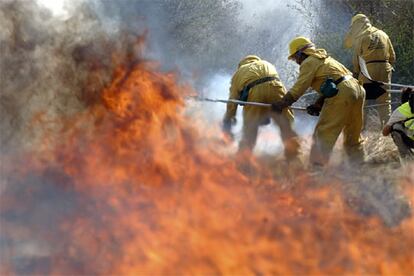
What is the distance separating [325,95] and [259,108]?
34.5 inches

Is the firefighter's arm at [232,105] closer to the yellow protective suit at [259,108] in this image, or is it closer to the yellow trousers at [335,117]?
the yellow protective suit at [259,108]

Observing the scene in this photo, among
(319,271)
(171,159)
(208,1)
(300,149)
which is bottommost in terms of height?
(319,271)

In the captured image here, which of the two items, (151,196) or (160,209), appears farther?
(151,196)

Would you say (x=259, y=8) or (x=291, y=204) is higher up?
(x=259, y=8)

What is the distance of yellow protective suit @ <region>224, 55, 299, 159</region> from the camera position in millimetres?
7723

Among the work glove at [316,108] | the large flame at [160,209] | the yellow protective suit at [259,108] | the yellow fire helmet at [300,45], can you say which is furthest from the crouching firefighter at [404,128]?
the large flame at [160,209]

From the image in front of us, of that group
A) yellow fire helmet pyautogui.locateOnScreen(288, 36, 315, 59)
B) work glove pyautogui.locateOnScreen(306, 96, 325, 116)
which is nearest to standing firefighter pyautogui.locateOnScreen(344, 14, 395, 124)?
work glove pyautogui.locateOnScreen(306, 96, 325, 116)

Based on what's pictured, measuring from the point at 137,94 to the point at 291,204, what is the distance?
180cm

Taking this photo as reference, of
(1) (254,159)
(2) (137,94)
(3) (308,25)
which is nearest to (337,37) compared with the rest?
(3) (308,25)

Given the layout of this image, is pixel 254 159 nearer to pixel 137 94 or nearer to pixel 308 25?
pixel 137 94

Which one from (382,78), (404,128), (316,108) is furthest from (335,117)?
(382,78)

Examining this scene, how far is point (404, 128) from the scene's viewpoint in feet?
24.5

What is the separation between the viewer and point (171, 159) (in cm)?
567

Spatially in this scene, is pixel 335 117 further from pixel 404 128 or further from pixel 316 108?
pixel 404 128
